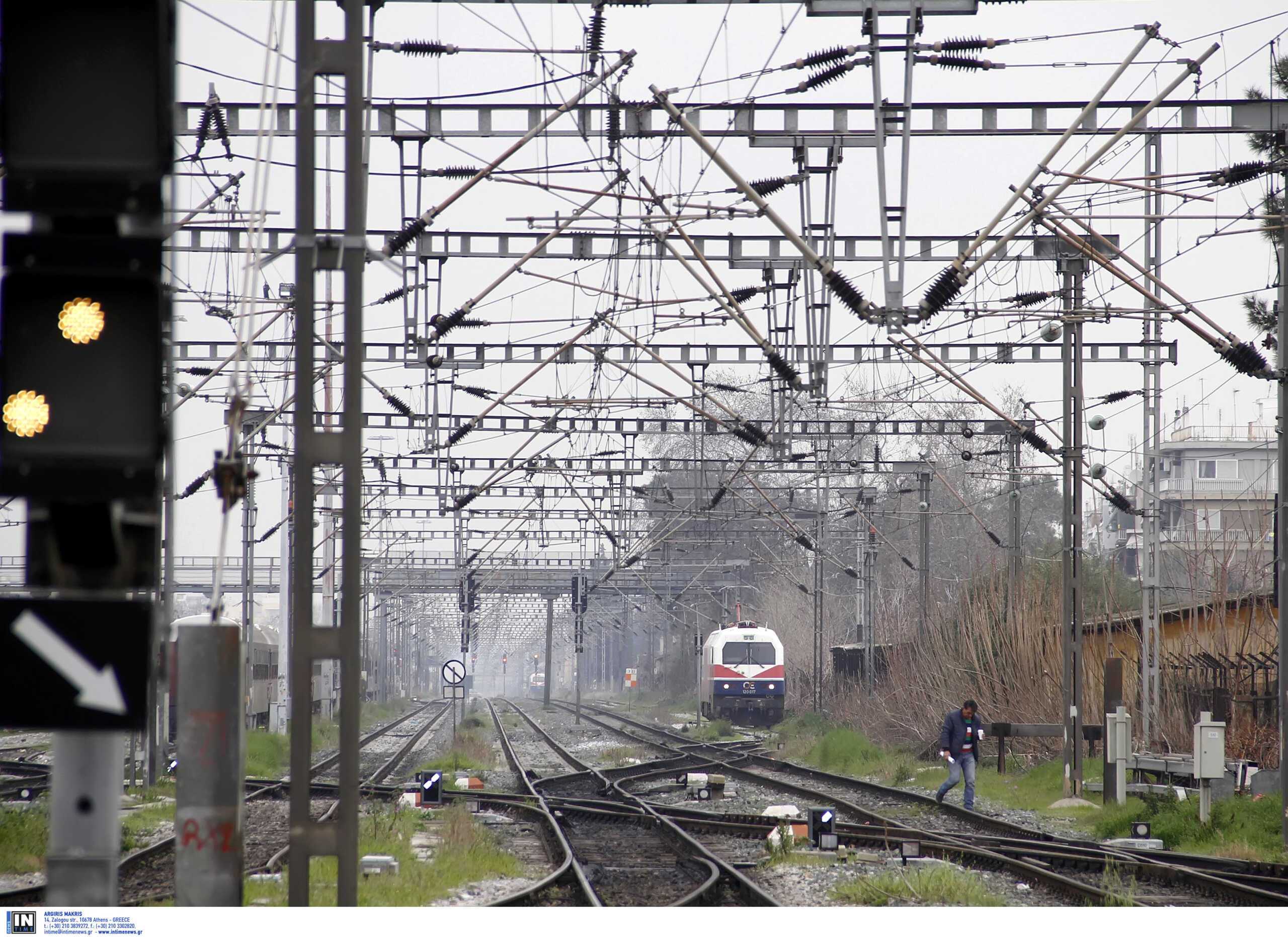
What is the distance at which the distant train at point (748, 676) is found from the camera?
150 feet

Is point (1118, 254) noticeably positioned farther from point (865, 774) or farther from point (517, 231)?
point (865, 774)

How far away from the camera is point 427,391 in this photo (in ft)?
95.0

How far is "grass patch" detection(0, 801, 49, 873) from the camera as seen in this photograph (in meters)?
15.3

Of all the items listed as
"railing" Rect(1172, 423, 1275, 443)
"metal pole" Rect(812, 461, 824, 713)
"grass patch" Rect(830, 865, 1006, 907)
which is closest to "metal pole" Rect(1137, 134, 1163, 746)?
"grass patch" Rect(830, 865, 1006, 907)

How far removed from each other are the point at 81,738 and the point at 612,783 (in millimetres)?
22673

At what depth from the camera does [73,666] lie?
4598 mm

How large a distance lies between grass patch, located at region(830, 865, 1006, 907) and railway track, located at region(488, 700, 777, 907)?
2.79 ft

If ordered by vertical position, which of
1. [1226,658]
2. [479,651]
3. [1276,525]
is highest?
[1276,525]

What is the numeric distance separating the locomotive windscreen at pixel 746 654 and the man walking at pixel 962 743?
77.3 feet

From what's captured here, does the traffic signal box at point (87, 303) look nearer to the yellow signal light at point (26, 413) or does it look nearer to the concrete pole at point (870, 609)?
the yellow signal light at point (26, 413)

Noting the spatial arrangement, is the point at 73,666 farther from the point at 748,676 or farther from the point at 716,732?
the point at 716,732

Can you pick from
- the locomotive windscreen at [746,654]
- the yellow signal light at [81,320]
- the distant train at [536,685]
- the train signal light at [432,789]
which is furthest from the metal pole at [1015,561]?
the distant train at [536,685]

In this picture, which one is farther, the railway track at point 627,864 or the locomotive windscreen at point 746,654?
the locomotive windscreen at point 746,654
